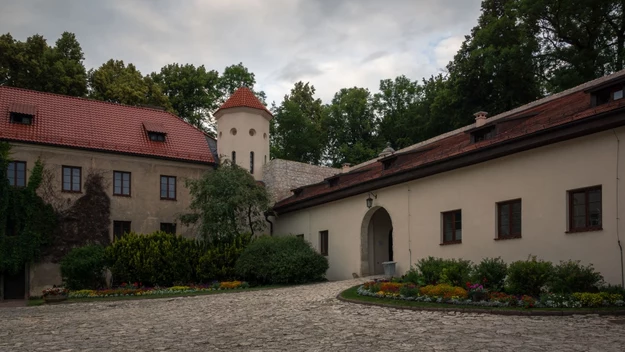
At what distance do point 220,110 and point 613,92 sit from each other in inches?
906

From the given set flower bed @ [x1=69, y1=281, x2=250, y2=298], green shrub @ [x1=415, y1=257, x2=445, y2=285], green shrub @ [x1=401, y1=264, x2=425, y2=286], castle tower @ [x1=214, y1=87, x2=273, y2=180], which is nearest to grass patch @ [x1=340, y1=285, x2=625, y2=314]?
green shrub @ [x1=401, y1=264, x2=425, y2=286]

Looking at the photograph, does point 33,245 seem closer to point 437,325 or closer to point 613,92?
point 437,325

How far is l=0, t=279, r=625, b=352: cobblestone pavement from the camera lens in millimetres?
9680

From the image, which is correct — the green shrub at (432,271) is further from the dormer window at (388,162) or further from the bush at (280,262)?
the bush at (280,262)

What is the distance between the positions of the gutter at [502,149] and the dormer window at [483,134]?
1.17 metres

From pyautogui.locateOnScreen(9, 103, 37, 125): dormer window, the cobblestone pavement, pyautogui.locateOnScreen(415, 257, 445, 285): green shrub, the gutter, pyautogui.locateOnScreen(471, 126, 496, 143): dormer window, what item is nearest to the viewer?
the cobblestone pavement

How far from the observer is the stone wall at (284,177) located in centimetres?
3341

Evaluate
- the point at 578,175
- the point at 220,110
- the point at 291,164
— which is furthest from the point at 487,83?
the point at 578,175

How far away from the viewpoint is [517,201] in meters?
17.8

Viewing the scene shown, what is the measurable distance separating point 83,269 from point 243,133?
A: 12.1 m

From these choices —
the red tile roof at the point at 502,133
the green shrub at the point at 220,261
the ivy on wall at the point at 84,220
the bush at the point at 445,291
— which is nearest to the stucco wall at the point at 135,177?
the ivy on wall at the point at 84,220

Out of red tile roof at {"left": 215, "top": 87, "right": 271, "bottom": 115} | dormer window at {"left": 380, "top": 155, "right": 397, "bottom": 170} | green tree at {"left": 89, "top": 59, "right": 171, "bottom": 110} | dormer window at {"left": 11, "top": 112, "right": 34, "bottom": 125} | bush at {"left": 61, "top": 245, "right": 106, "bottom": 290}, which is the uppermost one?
green tree at {"left": 89, "top": 59, "right": 171, "bottom": 110}

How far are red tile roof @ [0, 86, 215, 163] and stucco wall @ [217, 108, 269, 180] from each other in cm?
104

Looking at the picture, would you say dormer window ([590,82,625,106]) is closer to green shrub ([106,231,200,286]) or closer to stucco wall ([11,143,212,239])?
green shrub ([106,231,200,286])
